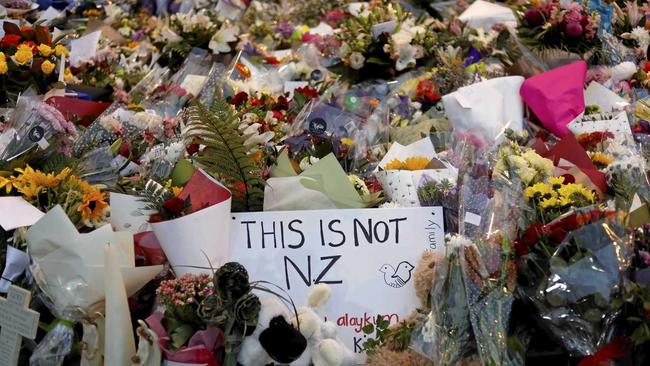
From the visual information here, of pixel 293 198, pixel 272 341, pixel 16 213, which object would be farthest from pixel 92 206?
pixel 272 341

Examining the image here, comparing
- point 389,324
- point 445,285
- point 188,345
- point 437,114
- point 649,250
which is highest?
point 649,250

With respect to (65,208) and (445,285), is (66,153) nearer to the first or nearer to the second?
(65,208)

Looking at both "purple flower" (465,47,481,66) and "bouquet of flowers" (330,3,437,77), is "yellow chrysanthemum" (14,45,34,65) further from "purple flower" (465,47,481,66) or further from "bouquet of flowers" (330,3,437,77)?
"purple flower" (465,47,481,66)

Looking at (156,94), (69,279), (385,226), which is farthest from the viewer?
(156,94)

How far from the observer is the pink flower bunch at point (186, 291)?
1762mm

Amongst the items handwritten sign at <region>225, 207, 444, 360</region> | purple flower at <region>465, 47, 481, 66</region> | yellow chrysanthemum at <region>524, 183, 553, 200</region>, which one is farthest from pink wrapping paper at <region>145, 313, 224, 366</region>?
purple flower at <region>465, 47, 481, 66</region>

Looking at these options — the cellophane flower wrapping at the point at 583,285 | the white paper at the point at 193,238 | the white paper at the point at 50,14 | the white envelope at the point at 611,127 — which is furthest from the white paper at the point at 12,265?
the white paper at the point at 50,14

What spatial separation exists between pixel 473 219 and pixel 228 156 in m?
0.72

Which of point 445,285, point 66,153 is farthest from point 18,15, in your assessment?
point 445,285

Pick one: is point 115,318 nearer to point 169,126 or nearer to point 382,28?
point 169,126

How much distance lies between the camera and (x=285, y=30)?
15.9 feet

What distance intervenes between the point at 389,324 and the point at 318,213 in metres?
0.36

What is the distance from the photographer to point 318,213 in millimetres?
2146

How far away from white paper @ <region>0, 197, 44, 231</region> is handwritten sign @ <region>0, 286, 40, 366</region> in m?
0.19
